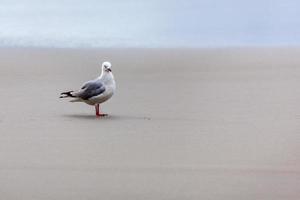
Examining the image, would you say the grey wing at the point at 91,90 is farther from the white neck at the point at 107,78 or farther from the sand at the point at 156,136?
the sand at the point at 156,136

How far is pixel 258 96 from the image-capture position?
7.67 meters

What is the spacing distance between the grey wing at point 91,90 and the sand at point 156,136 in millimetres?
186

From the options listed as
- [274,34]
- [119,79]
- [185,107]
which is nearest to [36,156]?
[185,107]

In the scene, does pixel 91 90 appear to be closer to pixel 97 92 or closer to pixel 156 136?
pixel 97 92

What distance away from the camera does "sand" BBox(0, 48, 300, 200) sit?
167 inches

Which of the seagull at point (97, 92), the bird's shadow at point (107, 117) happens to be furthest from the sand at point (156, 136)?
the seagull at point (97, 92)

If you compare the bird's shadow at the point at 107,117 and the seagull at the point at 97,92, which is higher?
the seagull at the point at 97,92

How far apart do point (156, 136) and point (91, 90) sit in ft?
3.67

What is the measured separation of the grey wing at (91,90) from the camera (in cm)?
652

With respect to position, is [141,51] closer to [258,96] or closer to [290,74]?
[290,74]

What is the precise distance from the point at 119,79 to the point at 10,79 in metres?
1.26

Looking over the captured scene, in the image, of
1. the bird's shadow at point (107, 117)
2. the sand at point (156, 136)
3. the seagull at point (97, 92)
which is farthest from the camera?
the seagull at point (97, 92)

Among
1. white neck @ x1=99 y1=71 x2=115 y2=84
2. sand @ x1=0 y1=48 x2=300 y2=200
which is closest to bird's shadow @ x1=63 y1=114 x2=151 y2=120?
sand @ x1=0 y1=48 x2=300 y2=200

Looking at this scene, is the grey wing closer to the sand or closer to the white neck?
the white neck
